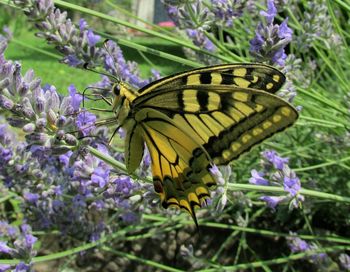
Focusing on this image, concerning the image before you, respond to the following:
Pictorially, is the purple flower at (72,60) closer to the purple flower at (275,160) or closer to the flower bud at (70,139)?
the flower bud at (70,139)

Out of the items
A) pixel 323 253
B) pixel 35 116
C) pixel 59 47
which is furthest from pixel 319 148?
pixel 35 116

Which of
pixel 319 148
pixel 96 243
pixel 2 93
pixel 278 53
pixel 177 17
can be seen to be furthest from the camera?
pixel 319 148

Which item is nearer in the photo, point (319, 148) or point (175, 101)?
point (175, 101)

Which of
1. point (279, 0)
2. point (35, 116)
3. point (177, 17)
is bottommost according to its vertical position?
point (35, 116)

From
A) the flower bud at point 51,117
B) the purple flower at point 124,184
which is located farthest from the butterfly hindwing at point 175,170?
the flower bud at point 51,117

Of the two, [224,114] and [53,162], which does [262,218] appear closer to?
[53,162]

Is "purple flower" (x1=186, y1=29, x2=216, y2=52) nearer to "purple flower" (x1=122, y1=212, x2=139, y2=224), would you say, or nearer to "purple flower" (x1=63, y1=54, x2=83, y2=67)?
"purple flower" (x1=63, y1=54, x2=83, y2=67)

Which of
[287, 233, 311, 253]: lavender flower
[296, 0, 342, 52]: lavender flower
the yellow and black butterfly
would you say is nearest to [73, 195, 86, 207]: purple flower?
the yellow and black butterfly

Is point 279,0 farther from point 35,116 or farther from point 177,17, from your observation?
point 35,116
